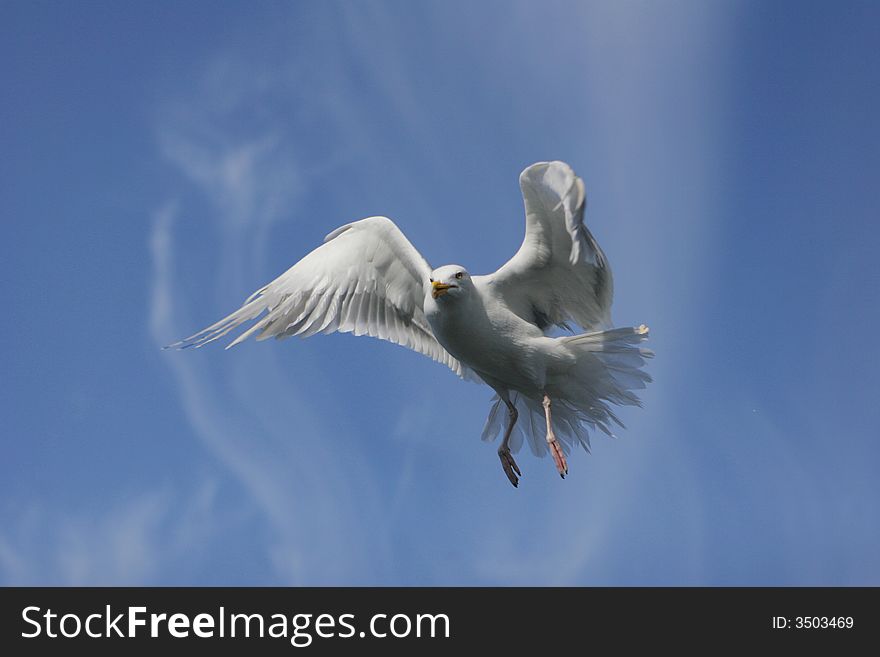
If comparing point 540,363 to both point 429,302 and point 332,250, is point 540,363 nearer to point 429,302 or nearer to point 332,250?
point 429,302

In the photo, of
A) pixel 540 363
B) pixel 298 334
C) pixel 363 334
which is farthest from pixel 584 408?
pixel 298 334

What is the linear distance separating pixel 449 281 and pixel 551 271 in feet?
4.02

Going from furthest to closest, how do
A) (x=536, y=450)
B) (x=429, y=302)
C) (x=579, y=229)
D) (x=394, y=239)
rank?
(x=536, y=450), (x=394, y=239), (x=429, y=302), (x=579, y=229)

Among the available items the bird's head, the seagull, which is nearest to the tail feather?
the seagull

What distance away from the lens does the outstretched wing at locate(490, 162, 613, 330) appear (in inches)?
334

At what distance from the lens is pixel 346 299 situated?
10273 mm

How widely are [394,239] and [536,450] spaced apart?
2796 mm

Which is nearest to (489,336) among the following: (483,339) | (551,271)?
(483,339)

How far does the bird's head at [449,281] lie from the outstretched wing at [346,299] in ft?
3.93

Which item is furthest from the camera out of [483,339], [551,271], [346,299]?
[346,299]

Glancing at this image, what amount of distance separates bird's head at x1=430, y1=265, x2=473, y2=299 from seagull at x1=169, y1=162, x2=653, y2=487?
0.5 inches

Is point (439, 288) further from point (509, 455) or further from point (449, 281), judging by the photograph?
point (509, 455)

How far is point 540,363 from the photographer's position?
9.20 m

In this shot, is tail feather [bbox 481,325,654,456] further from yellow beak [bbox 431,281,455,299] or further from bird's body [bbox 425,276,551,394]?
yellow beak [bbox 431,281,455,299]
